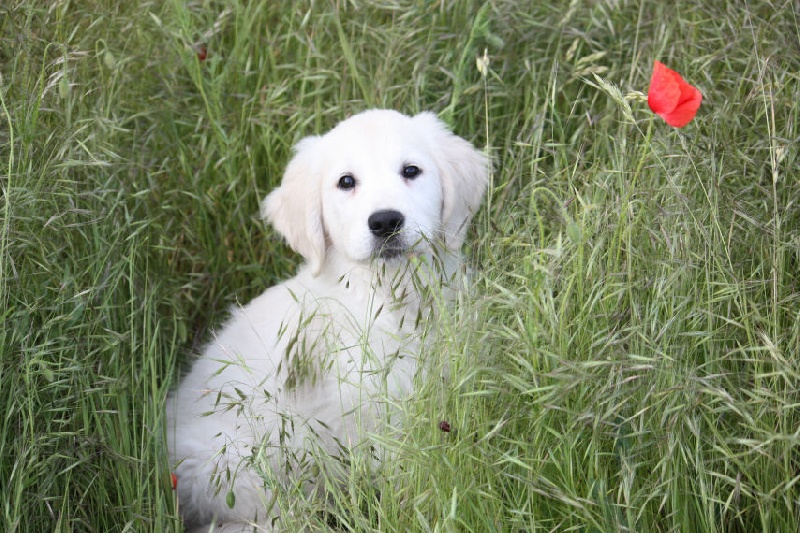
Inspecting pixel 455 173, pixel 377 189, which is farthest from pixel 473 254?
pixel 455 173

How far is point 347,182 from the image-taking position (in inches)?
121

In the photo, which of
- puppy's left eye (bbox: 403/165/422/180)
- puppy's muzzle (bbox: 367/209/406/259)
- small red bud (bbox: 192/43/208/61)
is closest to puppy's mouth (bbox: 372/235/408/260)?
puppy's muzzle (bbox: 367/209/406/259)

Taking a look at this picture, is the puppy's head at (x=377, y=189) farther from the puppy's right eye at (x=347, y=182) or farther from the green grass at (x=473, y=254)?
the green grass at (x=473, y=254)

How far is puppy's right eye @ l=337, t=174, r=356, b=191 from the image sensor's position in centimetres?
307

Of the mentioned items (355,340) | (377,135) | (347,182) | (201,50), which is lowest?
(355,340)

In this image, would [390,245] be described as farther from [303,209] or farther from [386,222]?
[303,209]

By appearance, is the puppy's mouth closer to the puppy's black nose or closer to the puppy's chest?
the puppy's black nose

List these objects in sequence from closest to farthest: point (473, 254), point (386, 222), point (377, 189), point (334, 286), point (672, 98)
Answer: point (672, 98), point (473, 254), point (386, 222), point (377, 189), point (334, 286)

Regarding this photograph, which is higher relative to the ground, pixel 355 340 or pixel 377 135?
pixel 377 135

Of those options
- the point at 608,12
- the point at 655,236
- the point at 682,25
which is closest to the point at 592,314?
the point at 655,236

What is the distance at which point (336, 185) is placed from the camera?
3.09 meters

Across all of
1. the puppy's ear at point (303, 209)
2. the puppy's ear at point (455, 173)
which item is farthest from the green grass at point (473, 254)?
the puppy's ear at point (303, 209)

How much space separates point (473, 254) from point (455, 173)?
1.71ft

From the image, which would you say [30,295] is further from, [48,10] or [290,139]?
[290,139]
